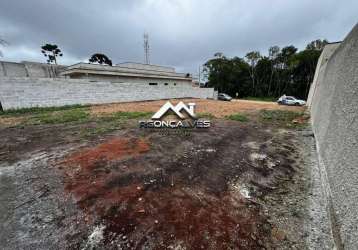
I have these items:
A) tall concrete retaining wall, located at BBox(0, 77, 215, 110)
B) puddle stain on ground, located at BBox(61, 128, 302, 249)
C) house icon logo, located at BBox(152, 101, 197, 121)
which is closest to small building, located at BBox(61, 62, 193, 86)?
tall concrete retaining wall, located at BBox(0, 77, 215, 110)

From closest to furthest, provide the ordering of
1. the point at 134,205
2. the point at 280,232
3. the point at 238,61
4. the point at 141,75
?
the point at 280,232
the point at 134,205
the point at 141,75
the point at 238,61

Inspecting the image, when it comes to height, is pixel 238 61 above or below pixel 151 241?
above

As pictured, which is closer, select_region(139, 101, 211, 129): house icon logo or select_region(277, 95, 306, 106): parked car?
Answer: select_region(139, 101, 211, 129): house icon logo

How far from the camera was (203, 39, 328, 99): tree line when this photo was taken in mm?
22266

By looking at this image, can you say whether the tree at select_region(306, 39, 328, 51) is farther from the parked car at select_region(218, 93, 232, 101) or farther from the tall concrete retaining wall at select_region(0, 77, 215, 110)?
the tall concrete retaining wall at select_region(0, 77, 215, 110)

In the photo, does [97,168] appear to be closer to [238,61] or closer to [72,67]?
[72,67]

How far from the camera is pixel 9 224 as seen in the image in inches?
69.6

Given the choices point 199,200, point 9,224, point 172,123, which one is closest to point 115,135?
point 172,123

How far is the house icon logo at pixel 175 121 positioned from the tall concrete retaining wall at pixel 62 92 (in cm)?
741

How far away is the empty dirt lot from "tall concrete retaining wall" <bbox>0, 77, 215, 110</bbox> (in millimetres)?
6151

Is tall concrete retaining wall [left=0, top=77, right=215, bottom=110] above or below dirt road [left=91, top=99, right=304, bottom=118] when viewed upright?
above

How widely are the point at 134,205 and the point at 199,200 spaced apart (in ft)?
2.66

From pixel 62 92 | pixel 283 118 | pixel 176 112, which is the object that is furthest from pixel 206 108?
pixel 62 92

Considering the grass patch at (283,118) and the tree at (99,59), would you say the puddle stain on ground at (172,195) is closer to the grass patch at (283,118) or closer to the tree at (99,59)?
the grass patch at (283,118)
